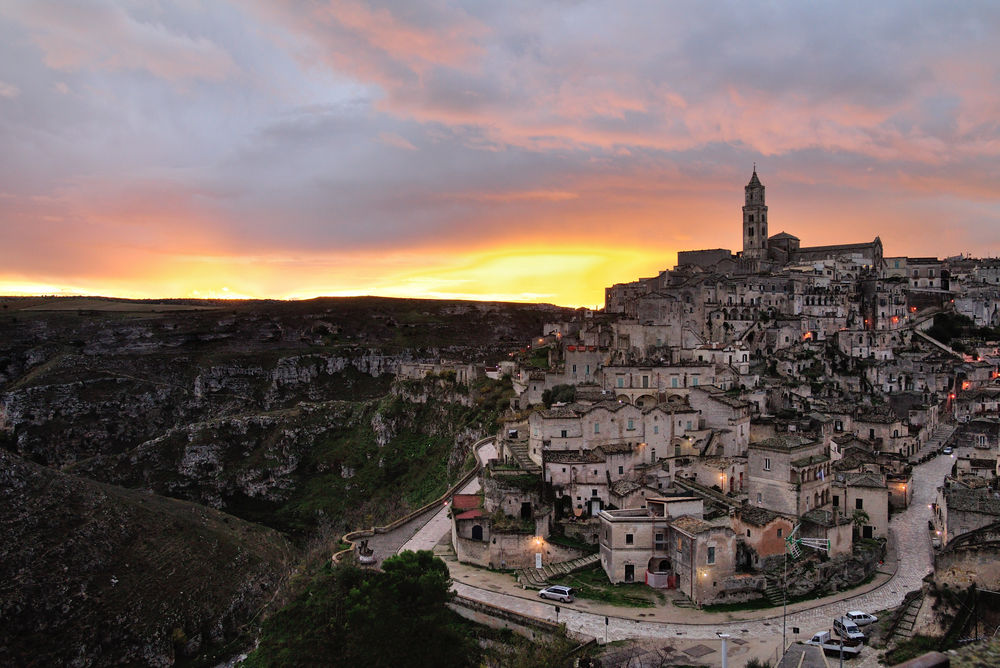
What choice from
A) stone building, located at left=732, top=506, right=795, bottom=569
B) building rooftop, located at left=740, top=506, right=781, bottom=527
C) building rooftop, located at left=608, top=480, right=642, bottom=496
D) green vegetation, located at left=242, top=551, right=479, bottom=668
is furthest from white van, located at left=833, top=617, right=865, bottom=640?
green vegetation, located at left=242, top=551, right=479, bottom=668

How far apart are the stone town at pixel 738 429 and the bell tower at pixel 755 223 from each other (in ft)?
37.5

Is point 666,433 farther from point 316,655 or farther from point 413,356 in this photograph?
point 413,356

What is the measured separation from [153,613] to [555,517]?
3089 centimetres

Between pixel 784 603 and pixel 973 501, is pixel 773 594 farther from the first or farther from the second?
pixel 973 501

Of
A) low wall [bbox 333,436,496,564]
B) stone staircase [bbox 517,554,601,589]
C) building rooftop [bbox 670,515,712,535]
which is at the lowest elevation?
→ stone staircase [bbox 517,554,601,589]

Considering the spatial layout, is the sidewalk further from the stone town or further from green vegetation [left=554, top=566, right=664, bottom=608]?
the stone town

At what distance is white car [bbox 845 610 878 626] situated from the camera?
30.3 m

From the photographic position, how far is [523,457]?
148 feet

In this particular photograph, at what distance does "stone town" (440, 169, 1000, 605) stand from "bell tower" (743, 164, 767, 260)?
11430mm

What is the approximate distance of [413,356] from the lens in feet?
480

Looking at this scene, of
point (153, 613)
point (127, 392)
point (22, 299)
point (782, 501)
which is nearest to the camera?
point (782, 501)

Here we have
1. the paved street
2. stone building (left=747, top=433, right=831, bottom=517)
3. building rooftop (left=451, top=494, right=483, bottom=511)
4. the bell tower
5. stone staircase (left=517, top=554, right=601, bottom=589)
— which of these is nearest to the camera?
stone staircase (left=517, top=554, right=601, bottom=589)

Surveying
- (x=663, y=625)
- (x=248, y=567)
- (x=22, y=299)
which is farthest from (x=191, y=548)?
(x=22, y=299)

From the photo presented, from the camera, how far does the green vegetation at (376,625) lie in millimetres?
26750
